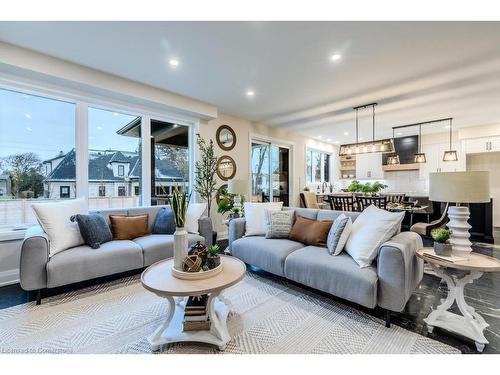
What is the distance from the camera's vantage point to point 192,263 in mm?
1843

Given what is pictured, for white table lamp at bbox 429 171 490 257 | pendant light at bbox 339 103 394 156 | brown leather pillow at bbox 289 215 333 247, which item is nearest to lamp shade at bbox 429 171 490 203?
white table lamp at bbox 429 171 490 257

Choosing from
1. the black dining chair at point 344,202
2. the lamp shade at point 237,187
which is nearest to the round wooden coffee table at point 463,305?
the black dining chair at point 344,202

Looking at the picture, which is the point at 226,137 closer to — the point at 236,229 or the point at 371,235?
the point at 236,229

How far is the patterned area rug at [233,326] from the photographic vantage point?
170 cm

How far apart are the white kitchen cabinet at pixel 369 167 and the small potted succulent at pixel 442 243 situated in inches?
260

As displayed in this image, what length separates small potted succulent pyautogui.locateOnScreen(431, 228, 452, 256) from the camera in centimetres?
192

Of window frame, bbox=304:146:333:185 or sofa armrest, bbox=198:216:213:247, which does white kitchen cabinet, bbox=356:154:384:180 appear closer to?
window frame, bbox=304:146:333:185

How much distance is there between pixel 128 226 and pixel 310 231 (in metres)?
2.42

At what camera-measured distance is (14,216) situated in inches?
120

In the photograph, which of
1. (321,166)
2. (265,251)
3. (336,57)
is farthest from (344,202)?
(321,166)

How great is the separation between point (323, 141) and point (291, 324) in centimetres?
721

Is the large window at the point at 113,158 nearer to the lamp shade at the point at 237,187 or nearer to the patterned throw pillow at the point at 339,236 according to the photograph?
the lamp shade at the point at 237,187
